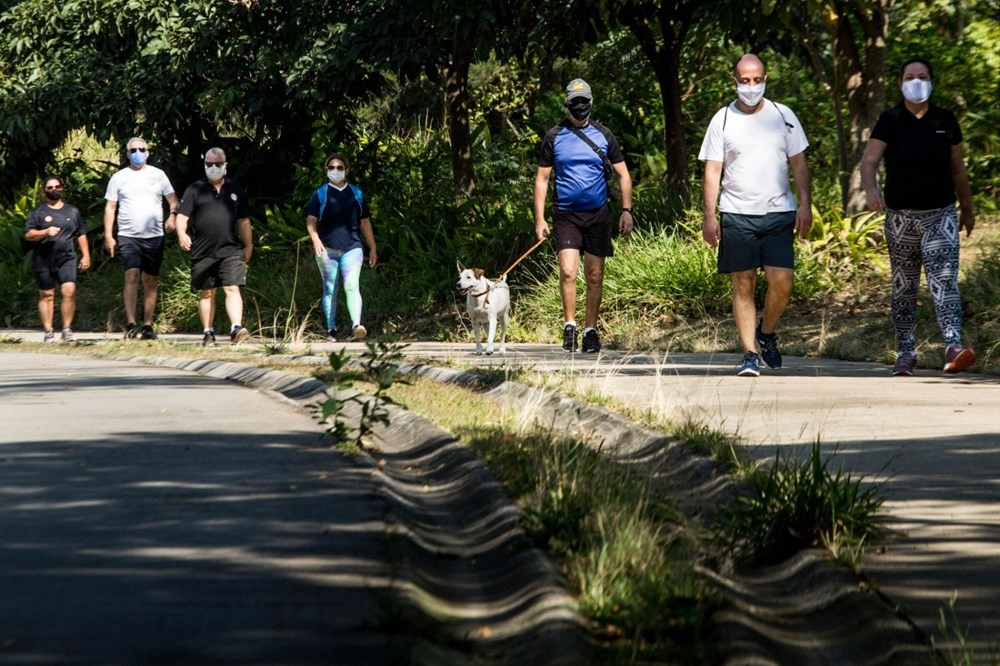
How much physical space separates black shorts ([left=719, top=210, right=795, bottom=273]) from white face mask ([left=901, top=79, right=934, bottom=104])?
3.61ft

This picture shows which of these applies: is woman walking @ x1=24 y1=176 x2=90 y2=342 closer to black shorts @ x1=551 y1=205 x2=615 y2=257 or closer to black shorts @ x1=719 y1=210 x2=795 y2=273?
black shorts @ x1=551 y1=205 x2=615 y2=257

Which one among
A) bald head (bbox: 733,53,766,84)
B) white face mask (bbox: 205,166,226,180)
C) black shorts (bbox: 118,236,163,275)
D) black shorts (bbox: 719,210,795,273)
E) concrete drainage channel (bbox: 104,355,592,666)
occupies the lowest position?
concrete drainage channel (bbox: 104,355,592,666)

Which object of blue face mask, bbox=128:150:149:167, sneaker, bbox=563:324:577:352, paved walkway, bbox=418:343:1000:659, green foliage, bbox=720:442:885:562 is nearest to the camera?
paved walkway, bbox=418:343:1000:659

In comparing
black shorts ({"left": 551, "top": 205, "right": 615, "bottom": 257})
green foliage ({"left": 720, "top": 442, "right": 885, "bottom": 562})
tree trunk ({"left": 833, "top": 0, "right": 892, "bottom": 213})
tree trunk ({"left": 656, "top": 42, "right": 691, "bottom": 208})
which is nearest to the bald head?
black shorts ({"left": 551, "top": 205, "right": 615, "bottom": 257})

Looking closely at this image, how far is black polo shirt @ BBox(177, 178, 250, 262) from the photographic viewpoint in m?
16.7

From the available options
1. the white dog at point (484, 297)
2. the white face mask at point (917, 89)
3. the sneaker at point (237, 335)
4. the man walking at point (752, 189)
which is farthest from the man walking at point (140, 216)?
the white face mask at point (917, 89)

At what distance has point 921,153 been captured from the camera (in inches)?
412

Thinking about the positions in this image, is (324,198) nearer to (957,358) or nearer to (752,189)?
(752,189)

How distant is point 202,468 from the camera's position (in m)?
7.25

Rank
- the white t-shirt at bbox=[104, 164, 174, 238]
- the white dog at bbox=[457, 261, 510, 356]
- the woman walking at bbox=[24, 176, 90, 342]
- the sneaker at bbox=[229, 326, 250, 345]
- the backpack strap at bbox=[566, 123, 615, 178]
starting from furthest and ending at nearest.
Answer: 1. the woman walking at bbox=[24, 176, 90, 342]
2. the white t-shirt at bbox=[104, 164, 174, 238]
3. the sneaker at bbox=[229, 326, 250, 345]
4. the white dog at bbox=[457, 261, 510, 356]
5. the backpack strap at bbox=[566, 123, 615, 178]

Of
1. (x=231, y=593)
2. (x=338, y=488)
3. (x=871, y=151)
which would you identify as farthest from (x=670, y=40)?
(x=231, y=593)

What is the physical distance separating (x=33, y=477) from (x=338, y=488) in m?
1.43

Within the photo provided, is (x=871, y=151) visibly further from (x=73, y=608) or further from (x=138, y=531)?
(x=73, y=608)

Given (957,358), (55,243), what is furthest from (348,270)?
(957,358)
